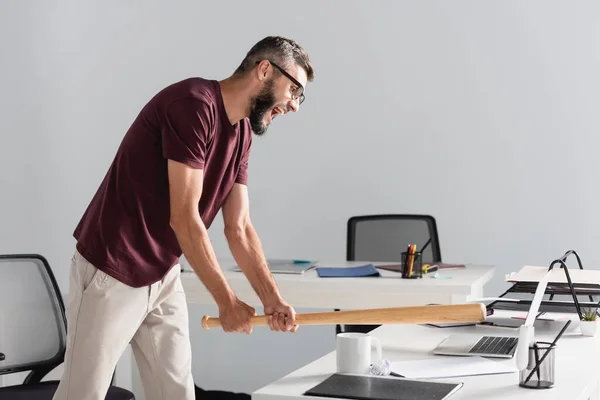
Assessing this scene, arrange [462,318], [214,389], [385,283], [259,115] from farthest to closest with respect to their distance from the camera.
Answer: [214,389] < [385,283] < [259,115] < [462,318]

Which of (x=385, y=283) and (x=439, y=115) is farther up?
(x=439, y=115)

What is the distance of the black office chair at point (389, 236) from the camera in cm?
396

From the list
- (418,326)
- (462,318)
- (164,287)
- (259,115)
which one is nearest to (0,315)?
(164,287)

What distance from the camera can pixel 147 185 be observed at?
2.18 metres

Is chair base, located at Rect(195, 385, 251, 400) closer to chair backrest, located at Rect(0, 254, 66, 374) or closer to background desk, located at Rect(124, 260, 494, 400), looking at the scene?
background desk, located at Rect(124, 260, 494, 400)

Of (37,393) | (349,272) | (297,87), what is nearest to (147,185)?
(297,87)

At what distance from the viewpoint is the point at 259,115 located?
7.36ft

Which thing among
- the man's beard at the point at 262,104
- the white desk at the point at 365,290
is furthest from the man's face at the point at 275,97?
the white desk at the point at 365,290

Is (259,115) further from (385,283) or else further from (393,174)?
(393,174)

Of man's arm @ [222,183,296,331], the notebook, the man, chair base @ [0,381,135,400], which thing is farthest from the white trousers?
the notebook

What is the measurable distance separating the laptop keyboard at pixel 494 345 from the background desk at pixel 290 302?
3.23 feet

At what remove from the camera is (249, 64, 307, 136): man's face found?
2.21 metres

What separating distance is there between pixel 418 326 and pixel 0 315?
143cm

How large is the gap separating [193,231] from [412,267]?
57.1 inches
